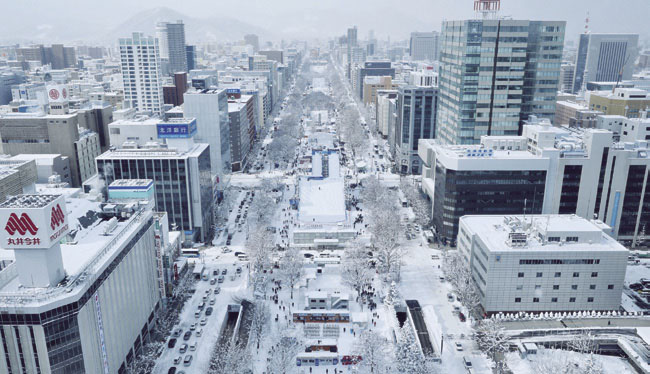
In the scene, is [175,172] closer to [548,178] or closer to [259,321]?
[259,321]

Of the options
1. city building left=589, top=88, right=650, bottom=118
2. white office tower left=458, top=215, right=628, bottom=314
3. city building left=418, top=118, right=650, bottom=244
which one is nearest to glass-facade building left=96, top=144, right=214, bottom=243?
city building left=418, top=118, right=650, bottom=244

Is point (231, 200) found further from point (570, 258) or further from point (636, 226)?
point (636, 226)

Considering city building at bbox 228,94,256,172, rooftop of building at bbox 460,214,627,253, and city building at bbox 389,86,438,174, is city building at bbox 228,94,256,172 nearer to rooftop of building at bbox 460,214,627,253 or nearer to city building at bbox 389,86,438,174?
city building at bbox 389,86,438,174

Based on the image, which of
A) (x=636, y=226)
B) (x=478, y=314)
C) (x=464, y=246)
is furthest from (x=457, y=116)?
(x=478, y=314)

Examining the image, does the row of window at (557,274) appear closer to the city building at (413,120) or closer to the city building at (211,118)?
the city building at (211,118)

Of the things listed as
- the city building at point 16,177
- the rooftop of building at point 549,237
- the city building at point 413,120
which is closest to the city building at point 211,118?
the city building at point 16,177
